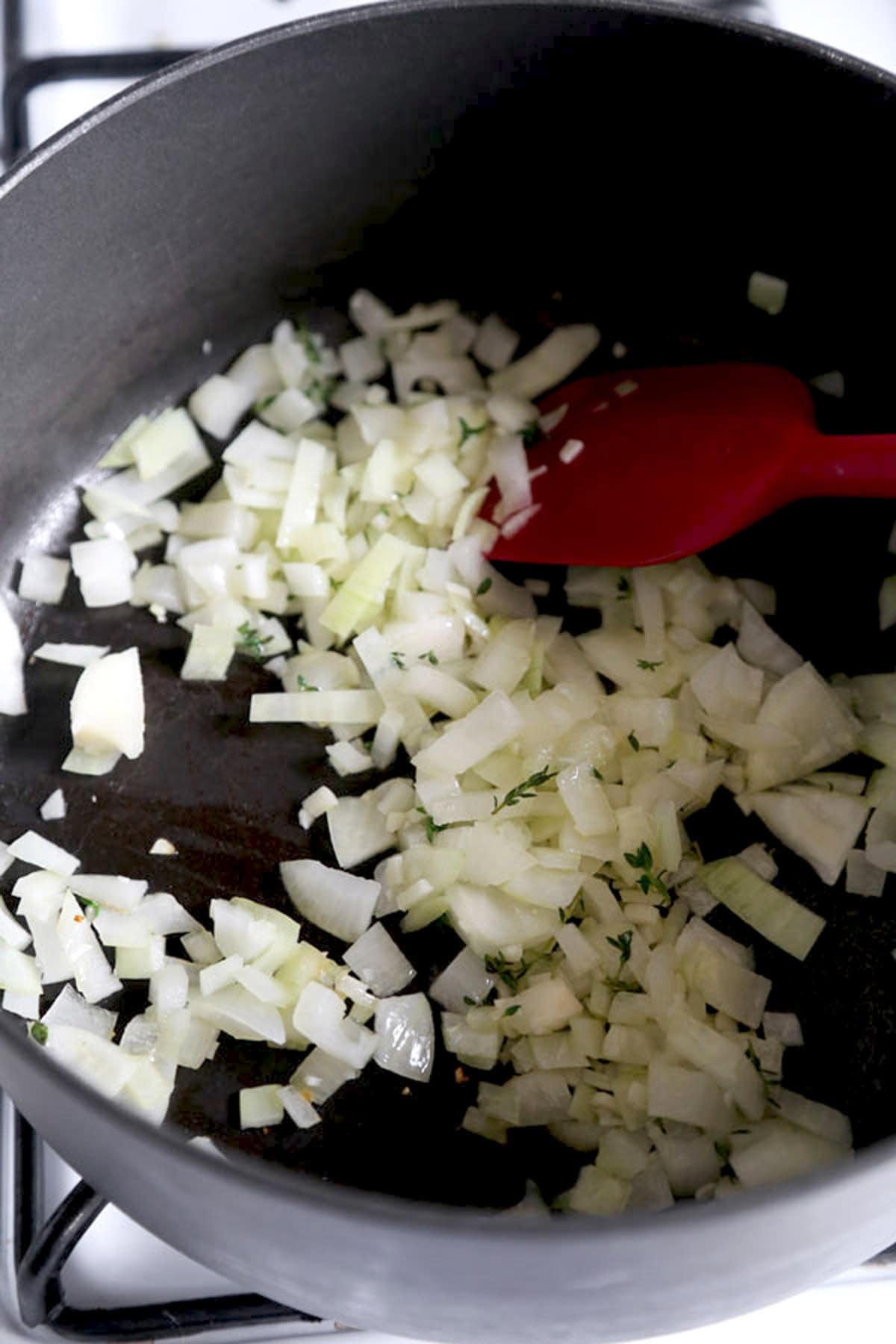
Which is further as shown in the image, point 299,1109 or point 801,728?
point 801,728

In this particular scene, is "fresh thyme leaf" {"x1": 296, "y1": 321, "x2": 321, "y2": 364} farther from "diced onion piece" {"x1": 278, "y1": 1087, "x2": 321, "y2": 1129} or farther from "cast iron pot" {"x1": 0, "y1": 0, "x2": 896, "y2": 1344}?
"diced onion piece" {"x1": 278, "y1": 1087, "x2": 321, "y2": 1129}

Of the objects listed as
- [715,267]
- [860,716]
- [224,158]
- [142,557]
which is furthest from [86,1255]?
[715,267]

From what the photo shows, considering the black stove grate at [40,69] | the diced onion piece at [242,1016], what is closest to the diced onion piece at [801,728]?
the diced onion piece at [242,1016]

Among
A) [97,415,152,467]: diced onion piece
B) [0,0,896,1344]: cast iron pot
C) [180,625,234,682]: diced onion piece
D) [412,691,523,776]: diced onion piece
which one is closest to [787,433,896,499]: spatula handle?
[0,0,896,1344]: cast iron pot

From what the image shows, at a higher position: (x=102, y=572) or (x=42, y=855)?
(x=102, y=572)

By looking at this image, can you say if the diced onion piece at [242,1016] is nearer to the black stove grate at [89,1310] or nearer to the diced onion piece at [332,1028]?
the diced onion piece at [332,1028]

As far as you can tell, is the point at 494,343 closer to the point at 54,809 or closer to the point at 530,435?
the point at 530,435

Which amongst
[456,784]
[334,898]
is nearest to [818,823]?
[456,784]

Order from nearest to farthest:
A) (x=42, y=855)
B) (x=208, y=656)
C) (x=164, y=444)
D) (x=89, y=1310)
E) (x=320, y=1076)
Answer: (x=89, y=1310) → (x=320, y=1076) → (x=42, y=855) → (x=208, y=656) → (x=164, y=444)
